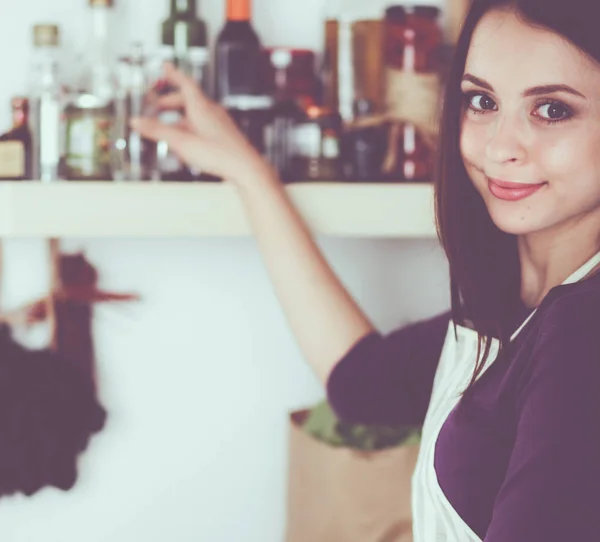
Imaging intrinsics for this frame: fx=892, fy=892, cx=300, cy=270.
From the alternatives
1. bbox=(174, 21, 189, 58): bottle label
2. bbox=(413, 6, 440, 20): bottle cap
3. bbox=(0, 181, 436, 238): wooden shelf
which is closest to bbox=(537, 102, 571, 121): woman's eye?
bbox=(0, 181, 436, 238): wooden shelf

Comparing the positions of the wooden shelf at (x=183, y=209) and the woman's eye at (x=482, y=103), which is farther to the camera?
the wooden shelf at (x=183, y=209)

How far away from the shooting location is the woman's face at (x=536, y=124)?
33.2 inches

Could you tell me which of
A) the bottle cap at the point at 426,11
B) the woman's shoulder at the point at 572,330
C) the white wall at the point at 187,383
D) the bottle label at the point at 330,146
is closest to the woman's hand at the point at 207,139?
the bottle label at the point at 330,146

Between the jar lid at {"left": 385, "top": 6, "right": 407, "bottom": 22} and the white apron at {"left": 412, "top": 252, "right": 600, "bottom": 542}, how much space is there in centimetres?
47

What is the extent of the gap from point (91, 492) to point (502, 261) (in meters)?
0.75

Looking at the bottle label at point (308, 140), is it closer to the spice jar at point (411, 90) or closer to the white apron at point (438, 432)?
the spice jar at point (411, 90)

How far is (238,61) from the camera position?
126 centimetres

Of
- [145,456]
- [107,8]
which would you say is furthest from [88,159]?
[145,456]

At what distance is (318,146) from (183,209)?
22 cm

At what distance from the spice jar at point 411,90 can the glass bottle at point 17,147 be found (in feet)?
1.61

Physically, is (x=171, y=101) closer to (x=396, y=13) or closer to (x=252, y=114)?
(x=252, y=114)

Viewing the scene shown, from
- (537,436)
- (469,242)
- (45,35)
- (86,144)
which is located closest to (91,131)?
(86,144)

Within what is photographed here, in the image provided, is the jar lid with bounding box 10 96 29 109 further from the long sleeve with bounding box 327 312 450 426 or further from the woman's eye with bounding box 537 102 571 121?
the woman's eye with bounding box 537 102 571 121

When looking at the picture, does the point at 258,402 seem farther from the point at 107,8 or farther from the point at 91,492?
the point at 107,8
